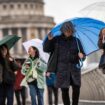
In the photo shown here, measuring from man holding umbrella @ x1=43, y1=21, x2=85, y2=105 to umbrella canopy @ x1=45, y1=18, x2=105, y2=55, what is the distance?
975 millimetres

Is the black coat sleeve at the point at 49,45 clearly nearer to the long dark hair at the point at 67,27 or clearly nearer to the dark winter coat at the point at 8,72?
the long dark hair at the point at 67,27

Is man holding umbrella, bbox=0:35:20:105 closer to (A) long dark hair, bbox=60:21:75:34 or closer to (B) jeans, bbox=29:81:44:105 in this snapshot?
(B) jeans, bbox=29:81:44:105

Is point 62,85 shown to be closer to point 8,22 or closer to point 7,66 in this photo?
point 7,66

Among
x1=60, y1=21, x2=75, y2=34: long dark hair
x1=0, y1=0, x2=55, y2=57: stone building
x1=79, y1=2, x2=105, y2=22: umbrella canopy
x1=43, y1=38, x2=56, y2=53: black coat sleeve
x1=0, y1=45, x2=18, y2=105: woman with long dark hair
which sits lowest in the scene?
x1=0, y1=45, x2=18, y2=105: woman with long dark hair

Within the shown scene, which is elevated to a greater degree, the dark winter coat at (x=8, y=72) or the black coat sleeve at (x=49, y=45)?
the black coat sleeve at (x=49, y=45)

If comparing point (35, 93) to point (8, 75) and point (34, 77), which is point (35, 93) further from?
point (8, 75)

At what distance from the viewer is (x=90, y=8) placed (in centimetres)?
1695

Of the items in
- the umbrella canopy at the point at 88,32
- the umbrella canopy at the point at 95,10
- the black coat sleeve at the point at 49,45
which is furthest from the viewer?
the umbrella canopy at the point at 95,10

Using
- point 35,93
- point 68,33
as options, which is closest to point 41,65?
point 35,93

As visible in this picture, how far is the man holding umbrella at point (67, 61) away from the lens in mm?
13977

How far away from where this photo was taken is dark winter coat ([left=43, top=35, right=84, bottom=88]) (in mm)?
14016

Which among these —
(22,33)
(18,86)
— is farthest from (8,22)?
(18,86)

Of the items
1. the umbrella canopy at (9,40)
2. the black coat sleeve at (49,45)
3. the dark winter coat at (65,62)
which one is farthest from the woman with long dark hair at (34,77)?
the dark winter coat at (65,62)

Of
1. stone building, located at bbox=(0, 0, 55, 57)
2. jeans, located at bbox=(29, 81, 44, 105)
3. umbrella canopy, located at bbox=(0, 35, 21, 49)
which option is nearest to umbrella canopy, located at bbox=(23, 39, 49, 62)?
jeans, located at bbox=(29, 81, 44, 105)
